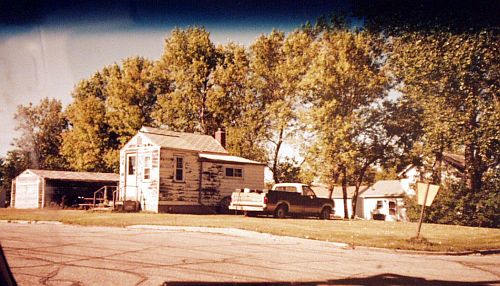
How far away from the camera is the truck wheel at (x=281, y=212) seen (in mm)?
15712

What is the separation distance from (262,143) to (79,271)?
7.47 metres

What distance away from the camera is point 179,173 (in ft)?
73.2

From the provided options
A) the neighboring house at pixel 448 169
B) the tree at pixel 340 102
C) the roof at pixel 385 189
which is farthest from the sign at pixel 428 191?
the roof at pixel 385 189

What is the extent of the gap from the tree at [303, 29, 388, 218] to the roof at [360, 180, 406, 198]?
3412mm

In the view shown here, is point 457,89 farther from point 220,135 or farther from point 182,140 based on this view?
point 182,140

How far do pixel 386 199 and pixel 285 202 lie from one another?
738cm

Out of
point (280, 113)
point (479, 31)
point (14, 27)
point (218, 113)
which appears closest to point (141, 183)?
point (218, 113)

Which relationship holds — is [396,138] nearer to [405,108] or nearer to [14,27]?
[405,108]

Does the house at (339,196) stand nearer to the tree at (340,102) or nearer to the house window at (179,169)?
the tree at (340,102)

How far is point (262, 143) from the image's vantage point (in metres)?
12.2

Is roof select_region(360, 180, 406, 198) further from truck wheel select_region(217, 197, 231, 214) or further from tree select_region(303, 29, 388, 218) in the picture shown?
truck wheel select_region(217, 197, 231, 214)

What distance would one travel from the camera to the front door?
73.4ft

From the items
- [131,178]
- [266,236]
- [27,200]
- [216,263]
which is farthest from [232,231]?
[27,200]

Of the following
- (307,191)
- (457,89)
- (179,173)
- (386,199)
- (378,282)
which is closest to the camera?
(378,282)
